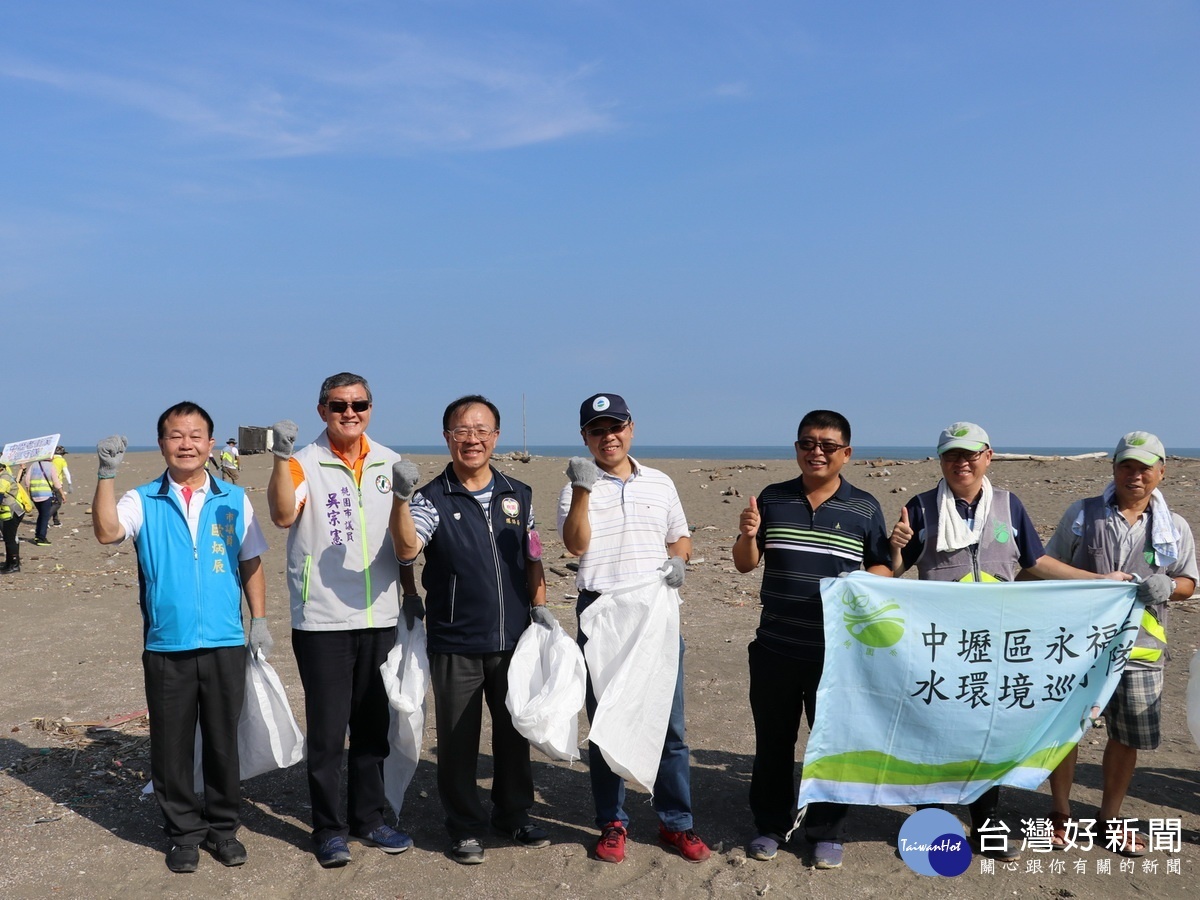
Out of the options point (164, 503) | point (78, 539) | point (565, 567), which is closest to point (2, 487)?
point (78, 539)

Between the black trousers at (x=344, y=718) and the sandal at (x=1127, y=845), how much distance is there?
3.55 metres

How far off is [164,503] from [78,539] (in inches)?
526

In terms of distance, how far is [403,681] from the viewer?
4453 millimetres

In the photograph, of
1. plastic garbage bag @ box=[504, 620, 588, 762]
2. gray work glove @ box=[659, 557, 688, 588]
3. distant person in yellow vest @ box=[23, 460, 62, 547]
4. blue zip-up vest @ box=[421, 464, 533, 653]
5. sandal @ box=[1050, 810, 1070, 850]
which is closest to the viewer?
plastic garbage bag @ box=[504, 620, 588, 762]

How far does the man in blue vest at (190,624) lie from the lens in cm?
434

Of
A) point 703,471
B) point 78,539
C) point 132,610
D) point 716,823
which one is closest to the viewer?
point 716,823

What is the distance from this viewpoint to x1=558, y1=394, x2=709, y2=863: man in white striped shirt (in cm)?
441

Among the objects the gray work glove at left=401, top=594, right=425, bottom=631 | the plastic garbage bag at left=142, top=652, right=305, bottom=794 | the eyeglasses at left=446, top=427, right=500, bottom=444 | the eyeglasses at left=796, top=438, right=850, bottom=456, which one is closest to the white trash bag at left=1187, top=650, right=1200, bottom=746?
the eyeglasses at left=796, top=438, right=850, bottom=456

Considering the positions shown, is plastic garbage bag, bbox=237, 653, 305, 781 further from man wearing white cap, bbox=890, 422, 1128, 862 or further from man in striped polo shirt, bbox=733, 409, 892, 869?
man wearing white cap, bbox=890, 422, 1128, 862

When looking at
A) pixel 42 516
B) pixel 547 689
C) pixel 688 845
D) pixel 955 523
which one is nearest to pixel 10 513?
pixel 42 516

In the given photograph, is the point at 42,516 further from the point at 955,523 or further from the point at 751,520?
the point at 955,523

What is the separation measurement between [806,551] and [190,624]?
2.87m

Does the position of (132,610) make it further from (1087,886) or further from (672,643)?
(1087,886)

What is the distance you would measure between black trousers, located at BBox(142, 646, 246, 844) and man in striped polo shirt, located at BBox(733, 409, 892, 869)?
250 cm
